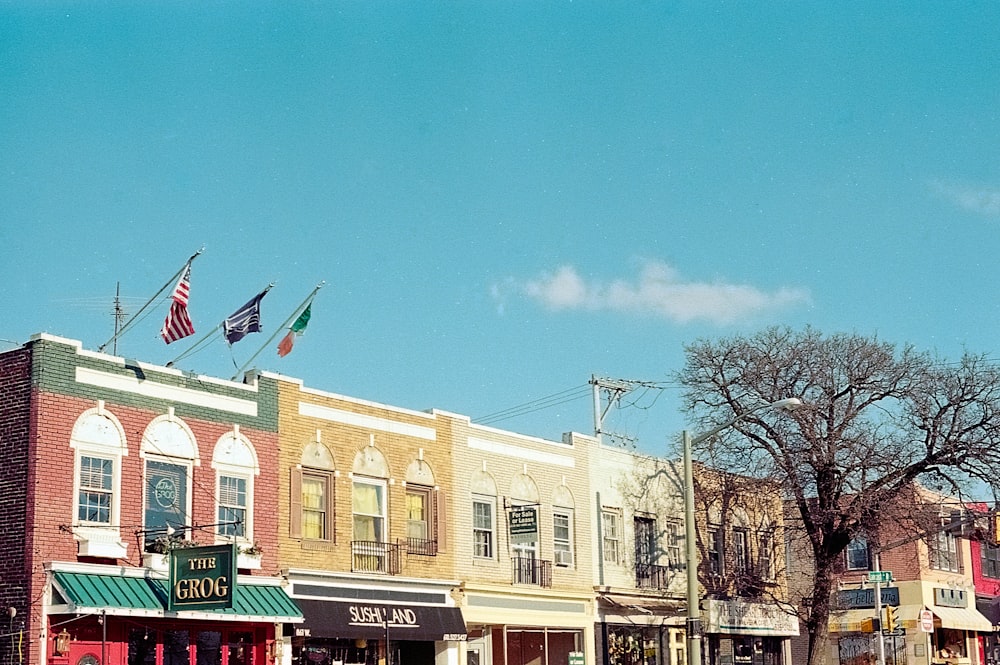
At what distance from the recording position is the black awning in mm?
31891

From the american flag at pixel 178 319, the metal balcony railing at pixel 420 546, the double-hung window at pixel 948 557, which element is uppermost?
the american flag at pixel 178 319

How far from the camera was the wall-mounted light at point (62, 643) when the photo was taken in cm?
2622

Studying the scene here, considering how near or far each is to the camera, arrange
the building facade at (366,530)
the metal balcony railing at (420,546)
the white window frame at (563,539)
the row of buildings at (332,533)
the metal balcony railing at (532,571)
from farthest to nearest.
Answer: the white window frame at (563,539), the metal balcony railing at (532,571), the metal balcony railing at (420,546), the building facade at (366,530), the row of buildings at (332,533)

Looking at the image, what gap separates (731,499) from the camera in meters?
48.5

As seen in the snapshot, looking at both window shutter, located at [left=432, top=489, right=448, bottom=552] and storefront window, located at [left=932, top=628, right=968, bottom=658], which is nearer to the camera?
window shutter, located at [left=432, top=489, right=448, bottom=552]

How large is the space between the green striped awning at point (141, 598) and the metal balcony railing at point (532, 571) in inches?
382

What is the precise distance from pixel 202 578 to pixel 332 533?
6.47 meters

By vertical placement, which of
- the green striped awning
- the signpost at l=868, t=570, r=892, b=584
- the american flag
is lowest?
the green striped awning

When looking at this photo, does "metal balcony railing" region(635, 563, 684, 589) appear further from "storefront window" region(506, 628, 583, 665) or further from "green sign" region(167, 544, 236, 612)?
"green sign" region(167, 544, 236, 612)

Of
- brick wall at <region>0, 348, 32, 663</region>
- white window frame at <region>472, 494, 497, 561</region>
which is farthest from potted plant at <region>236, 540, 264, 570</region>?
white window frame at <region>472, 494, 497, 561</region>

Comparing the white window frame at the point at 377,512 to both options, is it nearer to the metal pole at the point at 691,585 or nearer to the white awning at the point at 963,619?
the metal pole at the point at 691,585

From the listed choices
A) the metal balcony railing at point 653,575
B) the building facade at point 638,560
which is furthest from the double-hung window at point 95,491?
the metal balcony railing at point 653,575

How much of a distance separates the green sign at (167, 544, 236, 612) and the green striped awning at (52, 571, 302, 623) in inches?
12.9

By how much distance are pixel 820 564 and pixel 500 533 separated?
11.7 m
